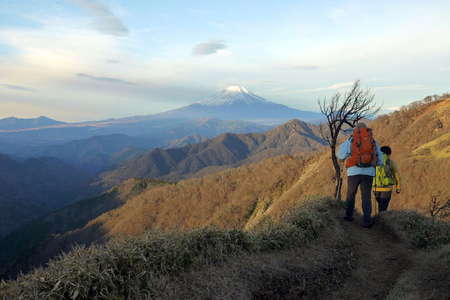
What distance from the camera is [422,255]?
7.34 meters

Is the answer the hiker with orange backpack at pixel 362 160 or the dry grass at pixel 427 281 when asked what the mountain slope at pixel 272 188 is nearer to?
the hiker with orange backpack at pixel 362 160

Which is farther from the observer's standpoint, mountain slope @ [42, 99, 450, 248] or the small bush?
mountain slope @ [42, 99, 450, 248]

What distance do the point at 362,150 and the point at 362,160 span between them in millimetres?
312

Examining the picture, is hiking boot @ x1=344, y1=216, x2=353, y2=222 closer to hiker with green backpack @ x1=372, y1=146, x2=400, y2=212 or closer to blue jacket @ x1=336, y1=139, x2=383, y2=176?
blue jacket @ x1=336, y1=139, x2=383, y2=176

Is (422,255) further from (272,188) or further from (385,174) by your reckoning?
(272,188)

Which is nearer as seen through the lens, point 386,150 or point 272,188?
point 386,150

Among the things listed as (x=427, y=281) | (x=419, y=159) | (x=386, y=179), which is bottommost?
(x=419, y=159)

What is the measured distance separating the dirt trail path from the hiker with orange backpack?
857 millimetres

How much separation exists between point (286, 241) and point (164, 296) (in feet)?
11.7

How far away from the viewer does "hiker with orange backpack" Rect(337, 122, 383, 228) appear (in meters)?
9.23

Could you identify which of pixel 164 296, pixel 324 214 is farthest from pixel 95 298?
pixel 324 214

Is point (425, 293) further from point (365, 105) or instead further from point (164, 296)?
point (365, 105)

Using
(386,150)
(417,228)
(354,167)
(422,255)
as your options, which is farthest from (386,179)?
(422,255)

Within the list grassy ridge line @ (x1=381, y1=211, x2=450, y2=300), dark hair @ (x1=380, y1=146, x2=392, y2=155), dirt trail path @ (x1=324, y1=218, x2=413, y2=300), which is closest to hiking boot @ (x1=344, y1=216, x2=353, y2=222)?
dirt trail path @ (x1=324, y1=218, x2=413, y2=300)
